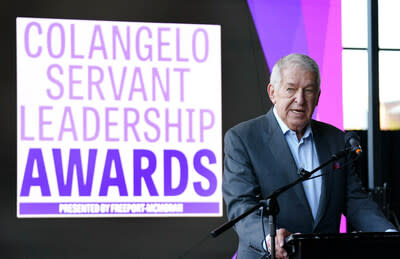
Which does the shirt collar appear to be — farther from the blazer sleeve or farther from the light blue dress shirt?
the blazer sleeve

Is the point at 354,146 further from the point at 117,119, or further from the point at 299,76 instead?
the point at 117,119

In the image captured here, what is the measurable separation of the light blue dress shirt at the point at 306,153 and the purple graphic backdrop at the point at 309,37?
7.65 feet

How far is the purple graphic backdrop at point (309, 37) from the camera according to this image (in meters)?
4.89

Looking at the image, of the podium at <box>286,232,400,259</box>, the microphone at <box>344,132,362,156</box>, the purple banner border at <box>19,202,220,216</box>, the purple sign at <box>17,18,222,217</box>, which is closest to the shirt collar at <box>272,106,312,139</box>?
the microphone at <box>344,132,362,156</box>

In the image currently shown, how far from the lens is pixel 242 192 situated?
238 centimetres

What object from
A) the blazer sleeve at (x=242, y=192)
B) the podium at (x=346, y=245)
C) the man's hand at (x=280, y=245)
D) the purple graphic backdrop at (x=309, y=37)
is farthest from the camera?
the purple graphic backdrop at (x=309, y=37)

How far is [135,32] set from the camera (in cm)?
471

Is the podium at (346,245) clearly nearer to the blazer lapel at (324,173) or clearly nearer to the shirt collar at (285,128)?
the blazer lapel at (324,173)

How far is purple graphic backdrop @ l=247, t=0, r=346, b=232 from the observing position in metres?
4.89

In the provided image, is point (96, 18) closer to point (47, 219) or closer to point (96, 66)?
point (96, 66)

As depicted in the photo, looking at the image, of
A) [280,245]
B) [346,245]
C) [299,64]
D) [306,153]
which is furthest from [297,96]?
[346,245]

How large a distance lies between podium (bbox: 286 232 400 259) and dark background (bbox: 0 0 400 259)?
9.78 feet

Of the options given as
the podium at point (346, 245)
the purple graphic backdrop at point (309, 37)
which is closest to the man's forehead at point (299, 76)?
the podium at point (346, 245)

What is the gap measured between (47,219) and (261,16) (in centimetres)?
269
